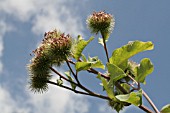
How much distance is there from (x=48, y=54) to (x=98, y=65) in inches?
15.0

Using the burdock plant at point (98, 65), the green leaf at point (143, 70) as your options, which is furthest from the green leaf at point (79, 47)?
the green leaf at point (143, 70)

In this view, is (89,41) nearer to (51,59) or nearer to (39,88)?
(51,59)

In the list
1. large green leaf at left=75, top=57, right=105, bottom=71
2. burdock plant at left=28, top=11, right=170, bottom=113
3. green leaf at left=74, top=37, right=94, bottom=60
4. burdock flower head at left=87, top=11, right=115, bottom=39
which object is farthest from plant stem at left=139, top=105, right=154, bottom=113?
burdock flower head at left=87, top=11, right=115, bottom=39

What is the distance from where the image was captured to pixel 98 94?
6.02 feet

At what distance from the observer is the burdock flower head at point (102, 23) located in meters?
2.36

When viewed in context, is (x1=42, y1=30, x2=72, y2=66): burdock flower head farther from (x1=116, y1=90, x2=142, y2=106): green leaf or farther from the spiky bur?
(x1=116, y1=90, x2=142, y2=106): green leaf

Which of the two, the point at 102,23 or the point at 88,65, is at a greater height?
the point at 102,23

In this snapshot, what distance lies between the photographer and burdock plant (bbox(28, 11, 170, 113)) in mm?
1762

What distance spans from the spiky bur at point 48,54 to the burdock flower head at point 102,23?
0.30 m

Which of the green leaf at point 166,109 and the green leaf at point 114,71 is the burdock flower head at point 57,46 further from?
the green leaf at point 166,109

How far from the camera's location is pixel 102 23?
238 centimetres

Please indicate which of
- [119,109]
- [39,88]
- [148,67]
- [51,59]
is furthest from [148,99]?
[39,88]

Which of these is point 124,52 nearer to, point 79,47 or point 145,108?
point 79,47

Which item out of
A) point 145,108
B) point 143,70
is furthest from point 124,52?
point 145,108
